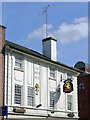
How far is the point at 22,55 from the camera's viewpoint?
23344 mm

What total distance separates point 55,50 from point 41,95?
6.59 meters

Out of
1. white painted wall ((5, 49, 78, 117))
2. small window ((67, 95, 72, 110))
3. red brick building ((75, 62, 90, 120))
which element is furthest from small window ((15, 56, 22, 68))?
red brick building ((75, 62, 90, 120))

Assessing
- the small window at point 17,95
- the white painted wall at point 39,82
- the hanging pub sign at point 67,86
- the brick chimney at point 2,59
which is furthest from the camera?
the hanging pub sign at point 67,86

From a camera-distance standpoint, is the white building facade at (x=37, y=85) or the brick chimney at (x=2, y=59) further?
the white building facade at (x=37, y=85)

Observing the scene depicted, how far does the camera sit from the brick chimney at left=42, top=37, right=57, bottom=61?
28812mm

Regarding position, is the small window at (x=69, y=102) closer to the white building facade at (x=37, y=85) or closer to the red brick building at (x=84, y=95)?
the white building facade at (x=37, y=85)

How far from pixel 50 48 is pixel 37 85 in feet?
19.2

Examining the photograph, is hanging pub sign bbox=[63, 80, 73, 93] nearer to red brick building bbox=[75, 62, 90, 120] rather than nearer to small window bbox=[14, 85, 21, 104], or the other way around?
small window bbox=[14, 85, 21, 104]

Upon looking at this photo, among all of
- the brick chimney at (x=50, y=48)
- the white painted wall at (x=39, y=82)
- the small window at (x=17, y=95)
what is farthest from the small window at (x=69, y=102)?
the small window at (x=17, y=95)

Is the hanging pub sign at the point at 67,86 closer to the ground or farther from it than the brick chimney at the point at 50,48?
closer to the ground

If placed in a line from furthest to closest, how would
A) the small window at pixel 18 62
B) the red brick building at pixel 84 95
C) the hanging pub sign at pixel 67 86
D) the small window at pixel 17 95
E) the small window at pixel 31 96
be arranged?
the red brick building at pixel 84 95
the hanging pub sign at pixel 67 86
the small window at pixel 31 96
the small window at pixel 18 62
the small window at pixel 17 95

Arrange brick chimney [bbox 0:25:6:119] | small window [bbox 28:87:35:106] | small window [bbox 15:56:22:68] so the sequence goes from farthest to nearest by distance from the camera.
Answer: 1. small window [bbox 28:87:35:106]
2. small window [bbox 15:56:22:68]
3. brick chimney [bbox 0:25:6:119]

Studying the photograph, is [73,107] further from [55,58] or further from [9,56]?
[9,56]

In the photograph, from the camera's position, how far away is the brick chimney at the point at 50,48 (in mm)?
28812
